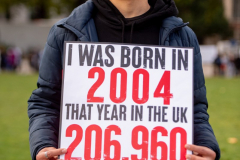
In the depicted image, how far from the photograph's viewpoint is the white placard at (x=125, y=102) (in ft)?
6.39

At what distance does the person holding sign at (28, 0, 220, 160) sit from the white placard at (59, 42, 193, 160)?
130 millimetres

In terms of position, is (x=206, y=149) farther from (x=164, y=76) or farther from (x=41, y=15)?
(x=41, y=15)

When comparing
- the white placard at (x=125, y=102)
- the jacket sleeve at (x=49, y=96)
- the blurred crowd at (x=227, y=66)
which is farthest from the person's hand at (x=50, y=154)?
the blurred crowd at (x=227, y=66)

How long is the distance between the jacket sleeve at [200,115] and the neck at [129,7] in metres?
0.32

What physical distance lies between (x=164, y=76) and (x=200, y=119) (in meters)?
0.31

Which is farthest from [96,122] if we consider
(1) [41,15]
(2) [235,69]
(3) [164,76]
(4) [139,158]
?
(1) [41,15]

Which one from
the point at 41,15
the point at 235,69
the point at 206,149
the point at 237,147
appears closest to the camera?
the point at 206,149

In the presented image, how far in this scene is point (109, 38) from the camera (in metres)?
2.16

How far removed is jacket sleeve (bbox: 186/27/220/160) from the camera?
6.66 feet

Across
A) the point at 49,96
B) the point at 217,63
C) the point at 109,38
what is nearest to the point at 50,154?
the point at 49,96

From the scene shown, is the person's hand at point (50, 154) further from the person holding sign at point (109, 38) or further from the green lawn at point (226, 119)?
the green lawn at point (226, 119)

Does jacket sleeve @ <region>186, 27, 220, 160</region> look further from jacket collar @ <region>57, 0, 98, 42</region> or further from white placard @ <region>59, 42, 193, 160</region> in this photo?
jacket collar @ <region>57, 0, 98, 42</region>

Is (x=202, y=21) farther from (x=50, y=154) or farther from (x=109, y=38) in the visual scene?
(x=50, y=154)

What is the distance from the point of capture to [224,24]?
5003 cm
